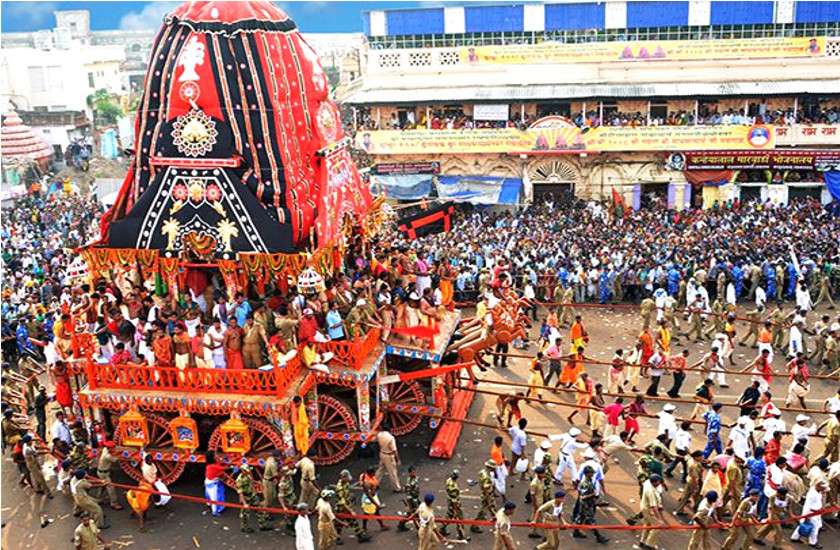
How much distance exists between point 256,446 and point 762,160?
2169cm

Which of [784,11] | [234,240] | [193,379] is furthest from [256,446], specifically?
[784,11]

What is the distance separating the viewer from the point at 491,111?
3112 centimetres

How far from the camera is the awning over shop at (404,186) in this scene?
30.2 meters

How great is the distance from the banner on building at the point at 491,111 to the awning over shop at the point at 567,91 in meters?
0.38

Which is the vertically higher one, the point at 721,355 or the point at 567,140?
the point at 567,140

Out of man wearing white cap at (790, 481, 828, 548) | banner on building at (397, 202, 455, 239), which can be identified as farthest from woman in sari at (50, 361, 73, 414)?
banner on building at (397, 202, 455, 239)

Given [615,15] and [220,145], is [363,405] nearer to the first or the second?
[220,145]

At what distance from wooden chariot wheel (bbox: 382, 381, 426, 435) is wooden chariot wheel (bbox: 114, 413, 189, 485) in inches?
131

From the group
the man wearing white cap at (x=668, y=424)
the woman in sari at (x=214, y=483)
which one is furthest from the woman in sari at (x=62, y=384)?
the man wearing white cap at (x=668, y=424)

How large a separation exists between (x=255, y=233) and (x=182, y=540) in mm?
4453

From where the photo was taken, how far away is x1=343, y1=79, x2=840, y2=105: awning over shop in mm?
29250

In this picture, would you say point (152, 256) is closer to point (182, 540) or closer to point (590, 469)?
point (182, 540)

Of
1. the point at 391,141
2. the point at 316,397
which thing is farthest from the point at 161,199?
the point at 391,141

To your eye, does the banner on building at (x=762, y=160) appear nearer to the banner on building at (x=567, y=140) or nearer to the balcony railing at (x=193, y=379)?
the banner on building at (x=567, y=140)
